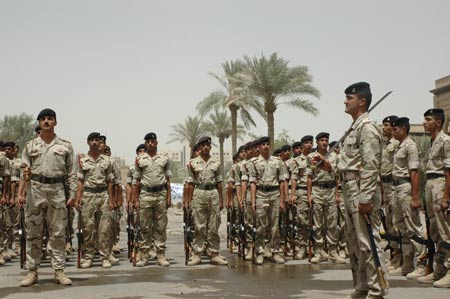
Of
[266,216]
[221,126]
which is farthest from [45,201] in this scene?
[221,126]

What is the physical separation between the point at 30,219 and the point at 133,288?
74.8 inches

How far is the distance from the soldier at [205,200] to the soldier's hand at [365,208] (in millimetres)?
4759

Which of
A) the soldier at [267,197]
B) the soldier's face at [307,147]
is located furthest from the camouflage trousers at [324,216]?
the soldier's face at [307,147]

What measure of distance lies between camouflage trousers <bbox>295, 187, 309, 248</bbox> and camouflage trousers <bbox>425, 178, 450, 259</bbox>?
3581 mm

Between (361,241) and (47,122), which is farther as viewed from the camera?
(47,122)

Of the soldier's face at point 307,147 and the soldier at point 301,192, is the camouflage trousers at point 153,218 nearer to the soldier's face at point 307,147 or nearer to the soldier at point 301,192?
the soldier at point 301,192

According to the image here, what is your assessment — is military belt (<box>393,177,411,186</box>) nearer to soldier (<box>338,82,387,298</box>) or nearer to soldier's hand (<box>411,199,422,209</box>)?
soldier's hand (<box>411,199,422,209</box>)

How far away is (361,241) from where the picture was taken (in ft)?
21.0

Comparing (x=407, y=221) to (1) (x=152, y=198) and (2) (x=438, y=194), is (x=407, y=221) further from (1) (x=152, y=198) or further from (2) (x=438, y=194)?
(1) (x=152, y=198)

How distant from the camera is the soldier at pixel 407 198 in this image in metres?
8.69

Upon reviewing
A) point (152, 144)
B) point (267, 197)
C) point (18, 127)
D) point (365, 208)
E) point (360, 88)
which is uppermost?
point (18, 127)

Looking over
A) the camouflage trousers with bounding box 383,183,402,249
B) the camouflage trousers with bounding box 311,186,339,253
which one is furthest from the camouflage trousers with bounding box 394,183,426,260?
the camouflage trousers with bounding box 311,186,339,253

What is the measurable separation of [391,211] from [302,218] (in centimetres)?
250

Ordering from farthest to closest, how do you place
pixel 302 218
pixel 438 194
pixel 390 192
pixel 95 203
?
pixel 302 218 → pixel 95 203 → pixel 390 192 → pixel 438 194
